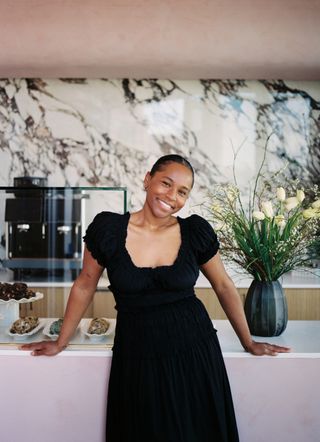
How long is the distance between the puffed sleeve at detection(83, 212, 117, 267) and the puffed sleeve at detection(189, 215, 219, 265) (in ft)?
0.83

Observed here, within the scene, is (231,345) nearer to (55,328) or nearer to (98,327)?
(98,327)

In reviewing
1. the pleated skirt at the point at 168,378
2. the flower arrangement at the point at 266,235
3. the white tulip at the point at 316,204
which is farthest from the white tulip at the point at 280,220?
the pleated skirt at the point at 168,378

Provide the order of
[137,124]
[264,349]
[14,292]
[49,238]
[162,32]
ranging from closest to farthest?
[264,349] < [14,292] < [49,238] < [162,32] < [137,124]

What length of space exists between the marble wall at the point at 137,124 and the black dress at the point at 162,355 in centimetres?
209

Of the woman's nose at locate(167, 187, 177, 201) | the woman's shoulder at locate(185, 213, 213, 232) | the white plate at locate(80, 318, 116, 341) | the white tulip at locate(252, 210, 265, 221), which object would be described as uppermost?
the woman's nose at locate(167, 187, 177, 201)

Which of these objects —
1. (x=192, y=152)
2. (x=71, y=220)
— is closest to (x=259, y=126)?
(x=192, y=152)

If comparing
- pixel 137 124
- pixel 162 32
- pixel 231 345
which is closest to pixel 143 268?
pixel 231 345

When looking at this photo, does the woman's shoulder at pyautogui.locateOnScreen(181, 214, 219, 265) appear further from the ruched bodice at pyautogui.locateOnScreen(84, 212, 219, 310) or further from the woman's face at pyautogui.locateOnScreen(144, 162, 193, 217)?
the woman's face at pyautogui.locateOnScreen(144, 162, 193, 217)

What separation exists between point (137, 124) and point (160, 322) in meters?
2.33

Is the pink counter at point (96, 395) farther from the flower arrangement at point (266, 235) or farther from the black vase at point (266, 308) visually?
the flower arrangement at point (266, 235)

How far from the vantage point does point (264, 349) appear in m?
1.71

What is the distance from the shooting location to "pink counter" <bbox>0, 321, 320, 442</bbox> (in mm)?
1730

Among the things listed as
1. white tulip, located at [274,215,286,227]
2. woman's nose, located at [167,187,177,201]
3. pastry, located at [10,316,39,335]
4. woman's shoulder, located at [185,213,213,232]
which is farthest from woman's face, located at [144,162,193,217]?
pastry, located at [10,316,39,335]

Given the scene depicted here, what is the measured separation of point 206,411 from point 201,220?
1.95ft
